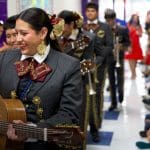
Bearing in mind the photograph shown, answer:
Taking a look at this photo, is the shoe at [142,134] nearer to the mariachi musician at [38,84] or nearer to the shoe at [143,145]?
the shoe at [143,145]

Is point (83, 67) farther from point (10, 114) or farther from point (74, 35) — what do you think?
point (10, 114)

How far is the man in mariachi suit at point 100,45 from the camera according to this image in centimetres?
466

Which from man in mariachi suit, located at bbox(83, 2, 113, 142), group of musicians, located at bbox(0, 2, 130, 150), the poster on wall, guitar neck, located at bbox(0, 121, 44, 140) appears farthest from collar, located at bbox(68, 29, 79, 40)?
guitar neck, located at bbox(0, 121, 44, 140)

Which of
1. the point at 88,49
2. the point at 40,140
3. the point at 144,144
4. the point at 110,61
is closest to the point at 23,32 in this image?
the point at 40,140

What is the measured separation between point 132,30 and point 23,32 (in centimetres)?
764

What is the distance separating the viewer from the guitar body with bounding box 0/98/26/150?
2.09 metres

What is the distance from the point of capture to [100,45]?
15.3 feet

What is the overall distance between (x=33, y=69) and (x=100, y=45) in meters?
2.56

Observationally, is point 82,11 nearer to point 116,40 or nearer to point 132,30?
point 132,30

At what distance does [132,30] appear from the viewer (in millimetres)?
9516

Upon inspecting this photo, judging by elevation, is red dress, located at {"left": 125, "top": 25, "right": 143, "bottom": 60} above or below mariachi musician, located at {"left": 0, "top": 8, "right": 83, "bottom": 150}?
below

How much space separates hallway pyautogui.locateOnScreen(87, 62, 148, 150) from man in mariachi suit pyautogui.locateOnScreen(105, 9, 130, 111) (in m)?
0.25

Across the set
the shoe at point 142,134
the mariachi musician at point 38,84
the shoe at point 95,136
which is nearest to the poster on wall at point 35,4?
the shoe at point 95,136

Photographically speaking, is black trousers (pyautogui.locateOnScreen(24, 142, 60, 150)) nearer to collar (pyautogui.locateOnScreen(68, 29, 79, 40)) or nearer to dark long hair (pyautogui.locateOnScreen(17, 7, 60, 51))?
dark long hair (pyautogui.locateOnScreen(17, 7, 60, 51))
